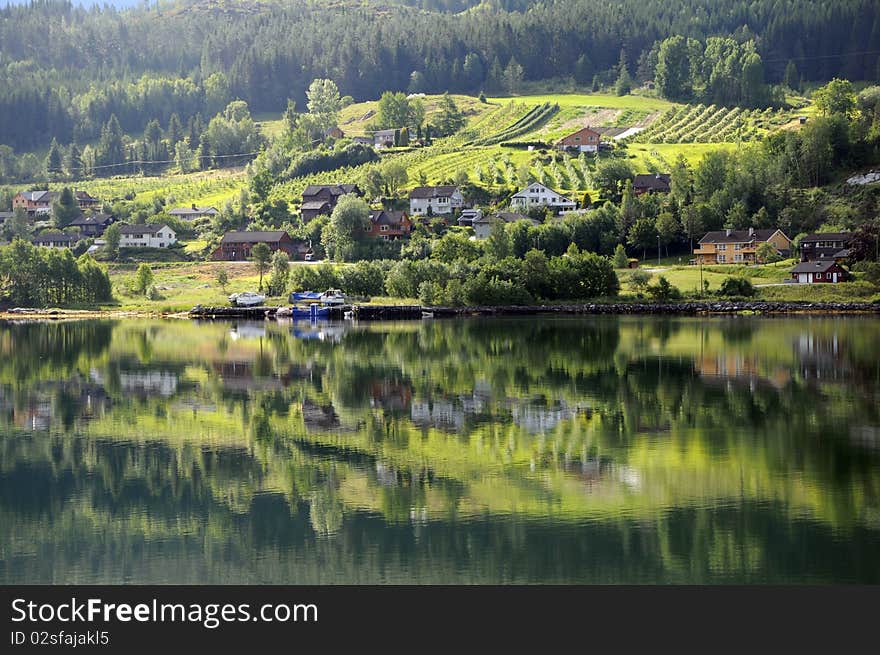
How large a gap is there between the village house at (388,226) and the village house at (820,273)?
31985mm

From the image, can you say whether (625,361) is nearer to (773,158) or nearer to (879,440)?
(879,440)

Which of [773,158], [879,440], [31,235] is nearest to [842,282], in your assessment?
[773,158]

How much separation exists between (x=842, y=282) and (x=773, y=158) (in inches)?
866

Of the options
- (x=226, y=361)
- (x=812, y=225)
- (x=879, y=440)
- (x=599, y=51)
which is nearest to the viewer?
(x=879, y=440)

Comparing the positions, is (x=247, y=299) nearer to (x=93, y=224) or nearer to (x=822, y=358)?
(x=93, y=224)

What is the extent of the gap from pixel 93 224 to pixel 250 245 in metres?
22.1

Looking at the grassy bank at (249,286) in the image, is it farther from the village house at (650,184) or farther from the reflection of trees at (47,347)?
the village house at (650,184)

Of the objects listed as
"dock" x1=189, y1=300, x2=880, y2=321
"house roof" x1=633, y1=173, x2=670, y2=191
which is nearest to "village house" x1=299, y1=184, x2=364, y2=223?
"house roof" x1=633, y1=173, x2=670, y2=191

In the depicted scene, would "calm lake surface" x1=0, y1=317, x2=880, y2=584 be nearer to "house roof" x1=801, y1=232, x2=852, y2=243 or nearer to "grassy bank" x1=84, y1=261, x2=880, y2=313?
"grassy bank" x1=84, y1=261, x2=880, y2=313

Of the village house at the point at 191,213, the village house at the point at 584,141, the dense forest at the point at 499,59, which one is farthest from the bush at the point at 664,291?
the dense forest at the point at 499,59

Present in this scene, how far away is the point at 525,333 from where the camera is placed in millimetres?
57219

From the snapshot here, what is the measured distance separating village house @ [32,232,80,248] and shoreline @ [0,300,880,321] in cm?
2492

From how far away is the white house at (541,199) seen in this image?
9488cm

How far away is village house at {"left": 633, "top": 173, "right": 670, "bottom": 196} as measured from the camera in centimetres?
9319
